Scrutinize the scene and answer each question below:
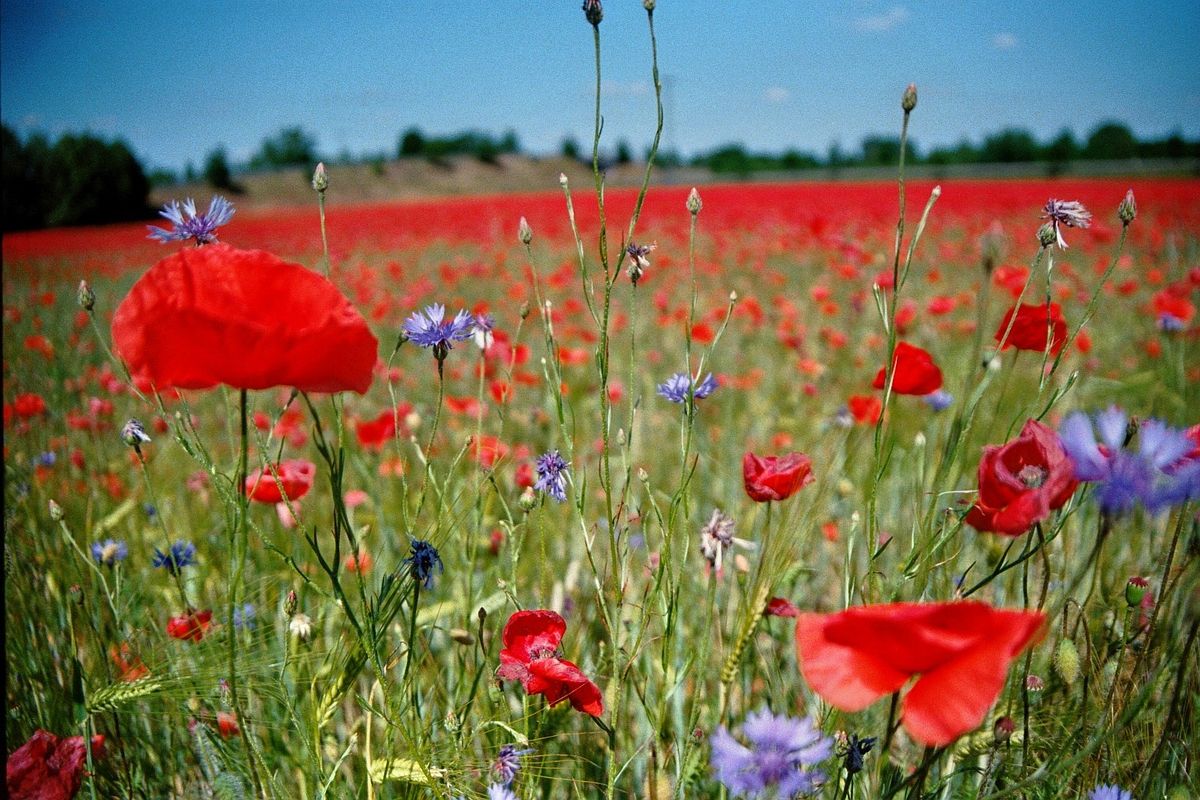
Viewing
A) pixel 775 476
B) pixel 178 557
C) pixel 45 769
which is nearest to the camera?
pixel 45 769

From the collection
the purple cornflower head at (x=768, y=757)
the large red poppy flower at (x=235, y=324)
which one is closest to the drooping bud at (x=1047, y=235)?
the purple cornflower head at (x=768, y=757)

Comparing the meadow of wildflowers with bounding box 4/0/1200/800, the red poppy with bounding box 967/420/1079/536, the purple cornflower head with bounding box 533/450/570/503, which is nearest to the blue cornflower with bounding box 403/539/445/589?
the meadow of wildflowers with bounding box 4/0/1200/800

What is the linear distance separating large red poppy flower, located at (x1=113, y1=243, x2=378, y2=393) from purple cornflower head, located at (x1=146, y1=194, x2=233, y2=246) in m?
0.21

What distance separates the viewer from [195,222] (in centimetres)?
74

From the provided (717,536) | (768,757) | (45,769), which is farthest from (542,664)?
(45,769)

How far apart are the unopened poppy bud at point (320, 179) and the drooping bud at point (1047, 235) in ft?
2.28

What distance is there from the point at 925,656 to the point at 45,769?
0.76 m

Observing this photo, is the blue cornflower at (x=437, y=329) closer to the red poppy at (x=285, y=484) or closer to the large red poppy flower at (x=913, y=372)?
the red poppy at (x=285, y=484)

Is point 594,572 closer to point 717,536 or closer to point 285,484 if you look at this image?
point 717,536

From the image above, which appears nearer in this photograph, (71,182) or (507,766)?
(507,766)

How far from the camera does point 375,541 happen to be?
5.46 ft

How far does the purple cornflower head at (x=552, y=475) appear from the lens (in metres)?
0.85

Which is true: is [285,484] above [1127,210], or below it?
below

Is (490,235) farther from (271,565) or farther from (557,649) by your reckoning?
(557,649)
